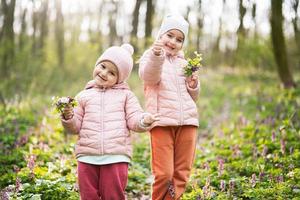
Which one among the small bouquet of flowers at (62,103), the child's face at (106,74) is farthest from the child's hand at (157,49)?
the small bouquet of flowers at (62,103)

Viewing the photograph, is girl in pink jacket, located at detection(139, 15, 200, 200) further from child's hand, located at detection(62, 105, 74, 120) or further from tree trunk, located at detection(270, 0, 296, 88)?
tree trunk, located at detection(270, 0, 296, 88)

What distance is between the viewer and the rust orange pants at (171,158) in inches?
170

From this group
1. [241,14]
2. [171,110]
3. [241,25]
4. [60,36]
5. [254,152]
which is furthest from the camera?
[60,36]

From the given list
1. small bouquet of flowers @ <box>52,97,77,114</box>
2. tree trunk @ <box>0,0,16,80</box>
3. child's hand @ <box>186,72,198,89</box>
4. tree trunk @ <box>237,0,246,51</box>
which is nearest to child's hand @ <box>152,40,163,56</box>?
child's hand @ <box>186,72,198,89</box>

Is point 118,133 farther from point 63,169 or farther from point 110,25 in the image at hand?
point 110,25

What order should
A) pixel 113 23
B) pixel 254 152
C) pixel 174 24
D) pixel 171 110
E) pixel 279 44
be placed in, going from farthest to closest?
pixel 113 23
pixel 279 44
pixel 254 152
pixel 174 24
pixel 171 110

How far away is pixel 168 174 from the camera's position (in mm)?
4285

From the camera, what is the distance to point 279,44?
40.6 feet

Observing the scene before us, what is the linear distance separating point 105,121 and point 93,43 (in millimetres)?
21546

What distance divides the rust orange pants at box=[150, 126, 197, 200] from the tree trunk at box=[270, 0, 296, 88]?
8624 mm

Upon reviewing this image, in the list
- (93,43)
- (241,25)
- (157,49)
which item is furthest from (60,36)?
(157,49)

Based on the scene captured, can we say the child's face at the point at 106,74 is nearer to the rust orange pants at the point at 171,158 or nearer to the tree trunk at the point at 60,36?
the rust orange pants at the point at 171,158

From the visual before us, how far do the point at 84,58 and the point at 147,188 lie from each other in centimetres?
1700

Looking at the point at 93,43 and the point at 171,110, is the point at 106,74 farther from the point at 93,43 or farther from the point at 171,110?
the point at 93,43
